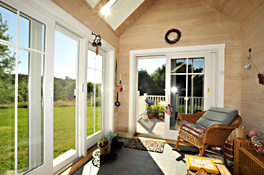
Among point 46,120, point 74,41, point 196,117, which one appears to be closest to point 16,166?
point 46,120

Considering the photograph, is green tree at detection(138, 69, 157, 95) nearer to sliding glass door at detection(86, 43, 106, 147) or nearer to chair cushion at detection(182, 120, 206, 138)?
A: sliding glass door at detection(86, 43, 106, 147)

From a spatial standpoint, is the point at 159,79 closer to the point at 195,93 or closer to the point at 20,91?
the point at 195,93

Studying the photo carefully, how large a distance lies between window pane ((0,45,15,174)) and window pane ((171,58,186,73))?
2601 millimetres

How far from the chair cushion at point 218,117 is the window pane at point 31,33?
2.48m

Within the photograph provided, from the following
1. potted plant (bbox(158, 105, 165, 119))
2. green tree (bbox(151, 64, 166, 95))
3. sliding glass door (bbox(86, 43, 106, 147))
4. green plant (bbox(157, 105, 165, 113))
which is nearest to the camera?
Result: sliding glass door (bbox(86, 43, 106, 147))

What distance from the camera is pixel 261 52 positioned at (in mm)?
1867

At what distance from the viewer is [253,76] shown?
2047 mm

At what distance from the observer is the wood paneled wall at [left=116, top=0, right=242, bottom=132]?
2.46m

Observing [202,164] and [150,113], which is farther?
[150,113]

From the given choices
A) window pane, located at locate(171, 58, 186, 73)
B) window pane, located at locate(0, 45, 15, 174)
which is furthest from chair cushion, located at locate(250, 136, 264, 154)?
window pane, located at locate(0, 45, 15, 174)

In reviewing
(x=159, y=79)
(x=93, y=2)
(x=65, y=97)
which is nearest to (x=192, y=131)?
(x=65, y=97)

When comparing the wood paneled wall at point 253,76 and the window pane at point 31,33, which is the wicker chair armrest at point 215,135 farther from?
the window pane at point 31,33

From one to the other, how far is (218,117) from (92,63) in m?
2.27

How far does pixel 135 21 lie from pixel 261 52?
91.3 inches
